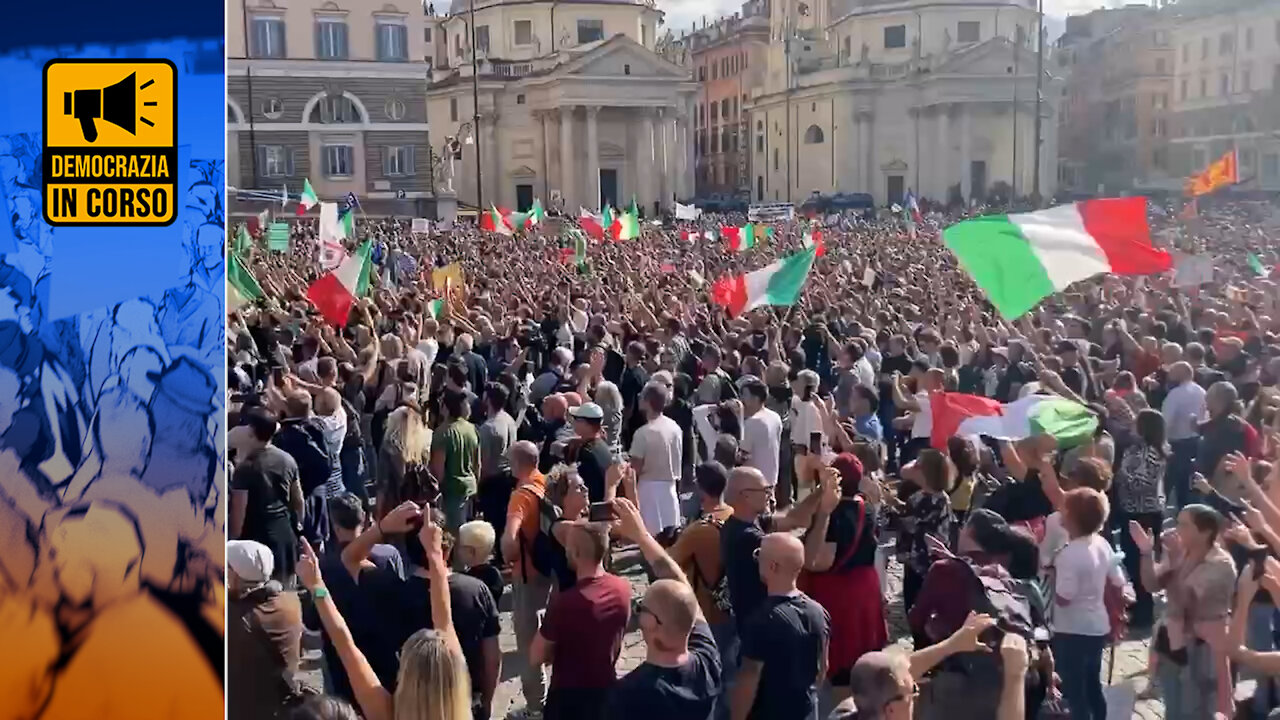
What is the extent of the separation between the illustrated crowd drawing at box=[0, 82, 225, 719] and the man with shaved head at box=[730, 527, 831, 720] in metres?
1.90

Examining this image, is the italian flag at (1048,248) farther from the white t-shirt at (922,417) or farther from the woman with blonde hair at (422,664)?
the woman with blonde hair at (422,664)

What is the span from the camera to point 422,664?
12.6 feet

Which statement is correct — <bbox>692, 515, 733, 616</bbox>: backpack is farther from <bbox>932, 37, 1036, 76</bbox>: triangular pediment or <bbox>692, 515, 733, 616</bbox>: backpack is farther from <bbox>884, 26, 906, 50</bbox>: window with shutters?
<bbox>884, 26, 906, 50</bbox>: window with shutters

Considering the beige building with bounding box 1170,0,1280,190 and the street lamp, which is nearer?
the beige building with bounding box 1170,0,1280,190

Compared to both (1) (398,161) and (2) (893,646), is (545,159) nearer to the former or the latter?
(1) (398,161)

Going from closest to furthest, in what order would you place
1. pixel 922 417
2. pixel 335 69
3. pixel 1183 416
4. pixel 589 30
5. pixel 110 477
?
pixel 110 477 < pixel 1183 416 < pixel 922 417 < pixel 335 69 < pixel 589 30

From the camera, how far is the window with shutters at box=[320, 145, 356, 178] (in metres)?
55.7

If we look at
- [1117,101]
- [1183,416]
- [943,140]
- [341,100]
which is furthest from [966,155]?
[1183,416]

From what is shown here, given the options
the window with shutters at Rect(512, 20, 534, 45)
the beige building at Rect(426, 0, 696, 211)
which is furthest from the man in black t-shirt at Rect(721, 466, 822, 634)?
the window with shutters at Rect(512, 20, 534, 45)

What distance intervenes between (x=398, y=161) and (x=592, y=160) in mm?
15433

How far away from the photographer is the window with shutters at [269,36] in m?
53.5

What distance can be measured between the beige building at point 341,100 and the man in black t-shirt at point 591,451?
46.7 m

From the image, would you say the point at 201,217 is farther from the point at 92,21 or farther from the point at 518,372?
the point at 518,372

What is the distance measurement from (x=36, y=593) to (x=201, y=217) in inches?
40.9
